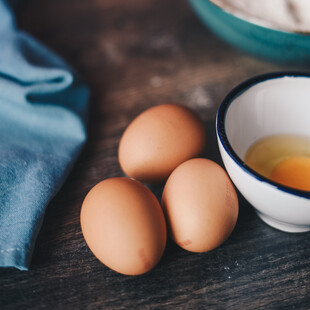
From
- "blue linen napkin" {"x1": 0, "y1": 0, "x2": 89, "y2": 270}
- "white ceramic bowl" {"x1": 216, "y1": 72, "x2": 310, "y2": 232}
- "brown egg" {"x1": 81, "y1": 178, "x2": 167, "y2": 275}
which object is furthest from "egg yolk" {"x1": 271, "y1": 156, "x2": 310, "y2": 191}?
"blue linen napkin" {"x1": 0, "y1": 0, "x2": 89, "y2": 270}

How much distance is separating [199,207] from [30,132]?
1.14 feet

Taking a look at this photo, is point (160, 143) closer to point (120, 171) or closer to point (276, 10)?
point (120, 171)

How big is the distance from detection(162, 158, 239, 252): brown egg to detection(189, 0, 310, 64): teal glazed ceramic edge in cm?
30

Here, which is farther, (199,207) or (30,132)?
(30,132)

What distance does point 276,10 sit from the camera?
27.3 inches

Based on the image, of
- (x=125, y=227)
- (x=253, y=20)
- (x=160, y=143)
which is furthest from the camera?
(x=253, y=20)

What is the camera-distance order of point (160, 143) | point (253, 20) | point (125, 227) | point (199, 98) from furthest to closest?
1. point (199, 98)
2. point (253, 20)
3. point (160, 143)
4. point (125, 227)

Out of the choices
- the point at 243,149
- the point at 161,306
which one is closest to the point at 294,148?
the point at 243,149

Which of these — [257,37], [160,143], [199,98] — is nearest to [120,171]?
[160,143]

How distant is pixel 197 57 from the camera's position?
83 cm

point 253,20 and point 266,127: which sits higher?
point 253,20

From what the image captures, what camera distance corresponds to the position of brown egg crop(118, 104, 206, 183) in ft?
1.74

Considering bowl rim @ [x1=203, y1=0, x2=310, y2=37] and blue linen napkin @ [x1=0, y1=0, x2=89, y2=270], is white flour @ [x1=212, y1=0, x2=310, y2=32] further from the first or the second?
blue linen napkin @ [x1=0, y1=0, x2=89, y2=270]

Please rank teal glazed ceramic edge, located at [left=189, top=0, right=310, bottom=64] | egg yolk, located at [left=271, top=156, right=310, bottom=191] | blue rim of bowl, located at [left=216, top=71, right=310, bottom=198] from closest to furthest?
blue rim of bowl, located at [left=216, top=71, right=310, bottom=198]
egg yolk, located at [left=271, top=156, right=310, bottom=191]
teal glazed ceramic edge, located at [left=189, top=0, right=310, bottom=64]
